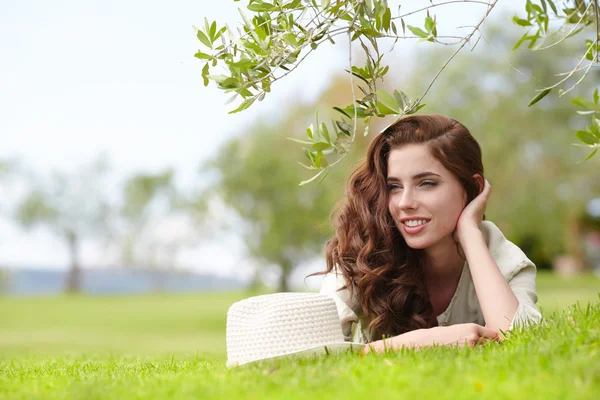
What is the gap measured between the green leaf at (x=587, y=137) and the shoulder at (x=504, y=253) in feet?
3.11

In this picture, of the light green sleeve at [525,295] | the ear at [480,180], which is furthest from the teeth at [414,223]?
the light green sleeve at [525,295]

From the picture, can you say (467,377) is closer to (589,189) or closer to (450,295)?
(450,295)

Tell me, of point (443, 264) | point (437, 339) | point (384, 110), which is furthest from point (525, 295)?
point (384, 110)

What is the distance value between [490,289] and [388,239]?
82cm

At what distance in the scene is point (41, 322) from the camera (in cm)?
2186

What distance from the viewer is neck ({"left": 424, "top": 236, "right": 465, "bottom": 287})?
457cm

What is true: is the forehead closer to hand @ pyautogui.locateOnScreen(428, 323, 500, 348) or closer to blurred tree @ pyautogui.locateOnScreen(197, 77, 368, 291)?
hand @ pyautogui.locateOnScreen(428, 323, 500, 348)

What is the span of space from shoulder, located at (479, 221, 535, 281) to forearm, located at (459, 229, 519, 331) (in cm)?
33

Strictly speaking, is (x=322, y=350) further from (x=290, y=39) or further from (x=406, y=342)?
(x=290, y=39)

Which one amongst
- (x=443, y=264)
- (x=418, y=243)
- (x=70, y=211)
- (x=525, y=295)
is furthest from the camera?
(x=70, y=211)

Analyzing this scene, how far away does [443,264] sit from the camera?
466cm

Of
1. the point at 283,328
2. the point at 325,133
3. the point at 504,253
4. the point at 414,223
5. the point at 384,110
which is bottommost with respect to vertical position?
the point at 283,328

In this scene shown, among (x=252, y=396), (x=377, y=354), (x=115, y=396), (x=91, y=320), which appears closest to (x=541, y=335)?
(x=377, y=354)

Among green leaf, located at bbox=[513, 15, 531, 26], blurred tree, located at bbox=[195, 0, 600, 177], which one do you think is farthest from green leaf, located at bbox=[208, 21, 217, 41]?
green leaf, located at bbox=[513, 15, 531, 26]
